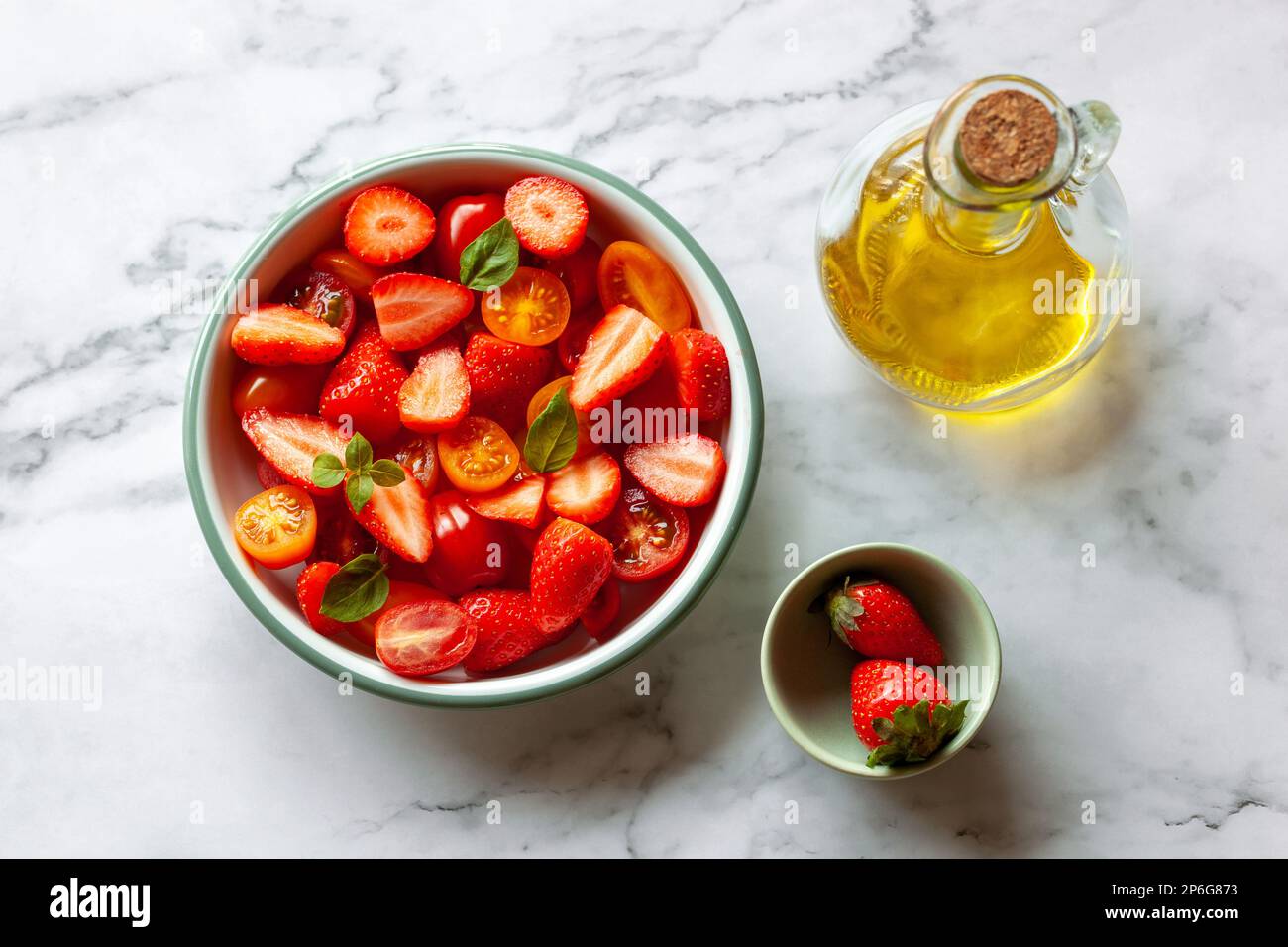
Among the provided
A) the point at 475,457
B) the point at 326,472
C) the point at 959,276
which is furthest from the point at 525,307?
the point at 959,276

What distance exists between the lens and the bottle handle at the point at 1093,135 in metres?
0.99

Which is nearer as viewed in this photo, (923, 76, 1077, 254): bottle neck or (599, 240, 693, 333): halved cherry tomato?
(923, 76, 1077, 254): bottle neck

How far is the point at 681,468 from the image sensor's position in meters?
1.19

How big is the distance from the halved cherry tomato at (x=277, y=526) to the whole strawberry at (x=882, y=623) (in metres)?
0.58

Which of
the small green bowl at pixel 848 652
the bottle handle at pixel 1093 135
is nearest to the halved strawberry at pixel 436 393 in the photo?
the small green bowl at pixel 848 652

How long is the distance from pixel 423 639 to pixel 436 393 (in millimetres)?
261

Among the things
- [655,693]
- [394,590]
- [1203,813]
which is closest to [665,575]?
[655,693]

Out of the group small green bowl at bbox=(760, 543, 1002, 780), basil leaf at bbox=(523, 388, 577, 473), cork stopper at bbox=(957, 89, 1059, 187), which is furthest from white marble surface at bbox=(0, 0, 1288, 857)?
cork stopper at bbox=(957, 89, 1059, 187)

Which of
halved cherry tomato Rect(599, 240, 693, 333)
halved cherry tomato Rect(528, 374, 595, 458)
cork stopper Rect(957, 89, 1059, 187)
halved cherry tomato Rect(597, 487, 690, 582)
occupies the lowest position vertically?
halved cherry tomato Rect(597, 487, 690, 582)

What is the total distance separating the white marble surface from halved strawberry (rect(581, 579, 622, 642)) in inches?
5.4

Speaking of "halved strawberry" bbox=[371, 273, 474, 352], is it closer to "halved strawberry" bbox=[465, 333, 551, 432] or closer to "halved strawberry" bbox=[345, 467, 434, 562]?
"halved strawberry" bbox=[465, 333, 551, 432]

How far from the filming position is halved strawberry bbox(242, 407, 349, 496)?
1.18 meters

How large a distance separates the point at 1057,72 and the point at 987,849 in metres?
0.95

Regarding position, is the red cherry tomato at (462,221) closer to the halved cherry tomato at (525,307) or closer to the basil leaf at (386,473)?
the halved cherry tomato at (525,307)
